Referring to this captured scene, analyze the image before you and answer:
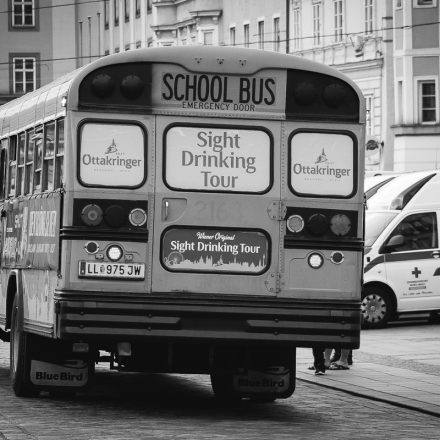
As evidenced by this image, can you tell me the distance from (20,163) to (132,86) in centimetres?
315

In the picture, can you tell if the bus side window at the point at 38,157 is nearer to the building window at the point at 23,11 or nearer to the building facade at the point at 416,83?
the building facade at the point at 416,83

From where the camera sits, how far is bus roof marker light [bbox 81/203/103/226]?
48.8 ft

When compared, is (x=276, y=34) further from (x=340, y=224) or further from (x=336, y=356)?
(x=340, y=224)

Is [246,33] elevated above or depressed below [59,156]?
above

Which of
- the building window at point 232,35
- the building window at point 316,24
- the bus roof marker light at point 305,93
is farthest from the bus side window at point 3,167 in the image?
the building window at point 232,35

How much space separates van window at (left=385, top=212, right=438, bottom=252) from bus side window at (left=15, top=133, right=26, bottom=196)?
42.5 ft

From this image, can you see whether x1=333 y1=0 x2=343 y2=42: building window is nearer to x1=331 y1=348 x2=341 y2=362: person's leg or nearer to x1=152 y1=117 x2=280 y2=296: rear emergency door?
x1=331 y1=348 x2=341 y2=362: person's leg

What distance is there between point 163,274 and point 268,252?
879mm

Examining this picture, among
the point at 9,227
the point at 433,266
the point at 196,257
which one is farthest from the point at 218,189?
the point at 433,266

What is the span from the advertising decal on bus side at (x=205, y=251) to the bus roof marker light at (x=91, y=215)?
1.79 feet

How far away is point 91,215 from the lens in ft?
48.8

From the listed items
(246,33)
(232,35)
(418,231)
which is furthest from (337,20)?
(418,231)

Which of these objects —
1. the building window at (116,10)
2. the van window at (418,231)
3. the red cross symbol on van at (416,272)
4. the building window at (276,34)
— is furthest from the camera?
the building window at (116,10)

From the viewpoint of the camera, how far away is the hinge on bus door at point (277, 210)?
49.3 feet
